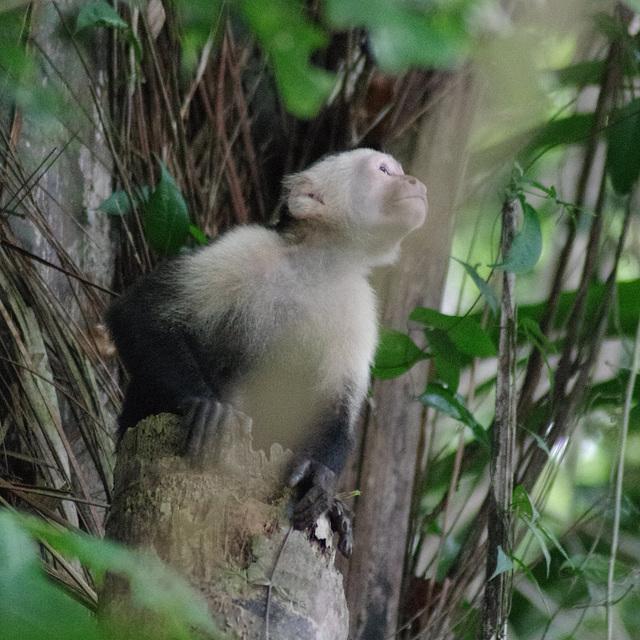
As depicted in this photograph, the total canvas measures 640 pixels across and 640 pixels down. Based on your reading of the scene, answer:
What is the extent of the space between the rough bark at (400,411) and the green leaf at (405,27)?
10.3 feet

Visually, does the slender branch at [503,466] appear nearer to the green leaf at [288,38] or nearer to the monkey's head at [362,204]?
the monkey's head at [362,204]

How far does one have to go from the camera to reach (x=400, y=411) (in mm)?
3902

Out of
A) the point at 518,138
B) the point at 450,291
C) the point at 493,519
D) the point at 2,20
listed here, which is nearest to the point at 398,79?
the point at 518,138

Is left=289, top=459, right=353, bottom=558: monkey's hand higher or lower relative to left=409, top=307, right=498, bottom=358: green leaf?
lower

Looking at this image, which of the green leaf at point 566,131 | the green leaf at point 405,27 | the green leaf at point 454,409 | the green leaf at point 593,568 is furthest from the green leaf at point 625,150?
the green leaf at point 405,27

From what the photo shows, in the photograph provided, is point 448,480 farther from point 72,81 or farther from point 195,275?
point 72,81

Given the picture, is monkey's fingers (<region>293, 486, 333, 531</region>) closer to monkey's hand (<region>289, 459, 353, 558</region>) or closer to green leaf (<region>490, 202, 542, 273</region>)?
monkey's hand (<region>289, 459, 353, 558</region>)

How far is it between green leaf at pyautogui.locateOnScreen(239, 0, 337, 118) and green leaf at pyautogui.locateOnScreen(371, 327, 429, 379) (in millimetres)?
2631

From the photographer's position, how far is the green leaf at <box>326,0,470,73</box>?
2.13 ft

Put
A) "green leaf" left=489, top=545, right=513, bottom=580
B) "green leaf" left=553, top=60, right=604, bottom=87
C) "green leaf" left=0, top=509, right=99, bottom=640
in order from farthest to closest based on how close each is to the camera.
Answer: "green leaf" left=553, top=60, right=604, bottom=87 < "green leaf" left=489, top=545, right=513, bottom=580 < "green leaf" left=0, top=509, right=99, bottom=640

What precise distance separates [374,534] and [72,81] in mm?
2433

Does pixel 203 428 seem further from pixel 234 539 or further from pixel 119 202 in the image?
pixel 119 202

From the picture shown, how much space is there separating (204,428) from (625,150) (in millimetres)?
2486

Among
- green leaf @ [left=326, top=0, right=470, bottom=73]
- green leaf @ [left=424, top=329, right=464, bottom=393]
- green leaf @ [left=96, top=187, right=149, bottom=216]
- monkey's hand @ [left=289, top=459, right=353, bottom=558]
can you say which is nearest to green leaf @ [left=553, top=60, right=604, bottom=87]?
green leaf @ [left=424, top=329, right=464, bottom=393]
